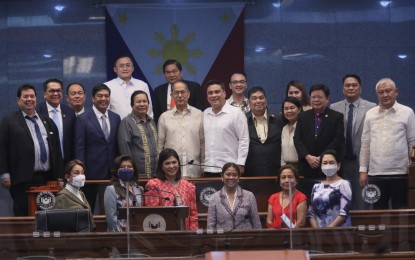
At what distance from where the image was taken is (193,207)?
299 inches

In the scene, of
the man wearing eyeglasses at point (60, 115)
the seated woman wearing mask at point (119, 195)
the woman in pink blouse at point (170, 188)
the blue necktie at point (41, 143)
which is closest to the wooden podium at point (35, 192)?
the blue necktie at point (41, 143)

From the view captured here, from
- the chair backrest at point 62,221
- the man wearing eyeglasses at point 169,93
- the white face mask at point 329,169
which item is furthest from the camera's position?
the man wearing eyeglasses at point 169,93

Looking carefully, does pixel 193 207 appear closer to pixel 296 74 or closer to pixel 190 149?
pixel 190 149

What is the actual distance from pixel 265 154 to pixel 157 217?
2050 millimetres

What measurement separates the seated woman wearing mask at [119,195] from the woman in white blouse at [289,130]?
1582 millimetres

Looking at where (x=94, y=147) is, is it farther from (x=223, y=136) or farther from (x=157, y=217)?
(x=157, y=217)

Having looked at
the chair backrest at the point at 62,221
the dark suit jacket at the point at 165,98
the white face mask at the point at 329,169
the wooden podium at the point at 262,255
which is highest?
the dark suit jacket at the point at 165,98

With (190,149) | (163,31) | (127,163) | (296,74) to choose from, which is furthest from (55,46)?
(127,163)

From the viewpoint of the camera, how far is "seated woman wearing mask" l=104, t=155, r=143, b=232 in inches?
290

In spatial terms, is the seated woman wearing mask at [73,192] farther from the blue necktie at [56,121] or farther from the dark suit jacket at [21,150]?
the blue necktie at [56,121]

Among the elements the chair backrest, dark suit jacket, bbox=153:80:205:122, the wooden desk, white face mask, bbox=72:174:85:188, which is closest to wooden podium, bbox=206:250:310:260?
the wooden desk

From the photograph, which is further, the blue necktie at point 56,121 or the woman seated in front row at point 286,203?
the blue necktie at point 56,121

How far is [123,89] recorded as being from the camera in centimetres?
934

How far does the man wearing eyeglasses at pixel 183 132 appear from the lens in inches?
345
